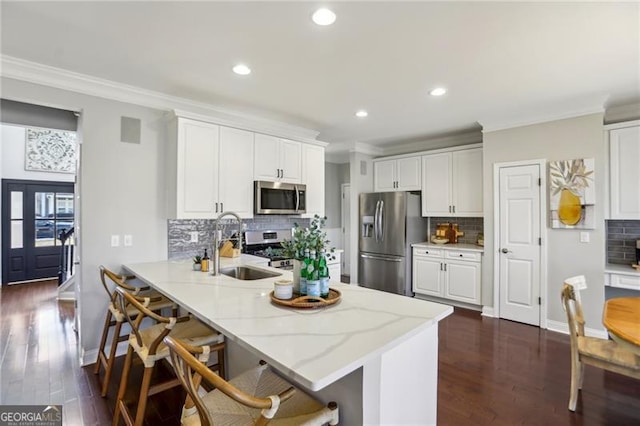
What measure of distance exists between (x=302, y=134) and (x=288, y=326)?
3.51 m

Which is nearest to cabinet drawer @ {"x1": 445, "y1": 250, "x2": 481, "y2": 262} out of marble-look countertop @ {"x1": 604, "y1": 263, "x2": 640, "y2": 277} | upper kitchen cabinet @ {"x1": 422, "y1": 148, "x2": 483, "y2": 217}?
upper kitchen cabinet @ {"x1": 422, "y1": 148, "x2": 483, "y2": 217}

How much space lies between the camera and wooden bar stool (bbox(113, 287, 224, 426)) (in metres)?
1.71

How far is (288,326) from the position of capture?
1433 mm

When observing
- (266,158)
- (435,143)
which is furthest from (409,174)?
(266,158)

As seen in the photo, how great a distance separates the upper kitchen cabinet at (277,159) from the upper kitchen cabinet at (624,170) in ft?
11.7

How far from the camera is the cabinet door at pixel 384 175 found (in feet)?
18.0

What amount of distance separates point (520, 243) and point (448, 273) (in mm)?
1042

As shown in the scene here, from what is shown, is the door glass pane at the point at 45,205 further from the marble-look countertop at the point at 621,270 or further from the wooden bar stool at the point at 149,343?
the marble-look countertop at the point at 621,270

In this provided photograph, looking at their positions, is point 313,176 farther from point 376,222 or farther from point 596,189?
point 596,189

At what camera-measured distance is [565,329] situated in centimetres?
358

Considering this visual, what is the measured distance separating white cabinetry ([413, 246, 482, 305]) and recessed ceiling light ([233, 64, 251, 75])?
3.54 m

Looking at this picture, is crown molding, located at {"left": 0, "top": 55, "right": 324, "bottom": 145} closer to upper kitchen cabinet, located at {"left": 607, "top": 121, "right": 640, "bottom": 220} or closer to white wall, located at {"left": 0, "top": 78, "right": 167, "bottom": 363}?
white wall, located at {"left": 0, "top": 78, "right": 167, "bottom": 363}

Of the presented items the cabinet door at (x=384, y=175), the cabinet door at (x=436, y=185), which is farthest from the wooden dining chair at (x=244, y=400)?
the cabinet door at (x=384, y=175)

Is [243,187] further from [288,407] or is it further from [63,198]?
[63,198]
